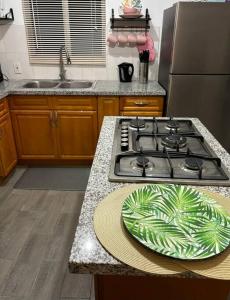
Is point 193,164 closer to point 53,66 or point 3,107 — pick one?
point 3,107

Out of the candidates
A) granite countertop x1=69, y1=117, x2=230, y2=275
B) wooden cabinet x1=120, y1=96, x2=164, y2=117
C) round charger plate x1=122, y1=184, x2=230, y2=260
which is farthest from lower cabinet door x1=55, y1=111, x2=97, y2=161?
round charger plate x1=122, y1=184, x2=230, y2=260

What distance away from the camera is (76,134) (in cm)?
256

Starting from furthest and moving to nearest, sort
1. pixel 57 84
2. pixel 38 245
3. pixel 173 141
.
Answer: pixel 57 84
pixel 38 245
pixel 173 141

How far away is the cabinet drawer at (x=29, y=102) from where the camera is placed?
2379mm

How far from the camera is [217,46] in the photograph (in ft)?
6.77

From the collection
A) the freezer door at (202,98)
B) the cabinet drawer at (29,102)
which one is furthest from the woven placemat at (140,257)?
the cabinet drawer at (29,102)

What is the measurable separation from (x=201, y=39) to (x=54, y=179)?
6.32 ft

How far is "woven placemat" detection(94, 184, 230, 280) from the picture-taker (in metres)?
0.52

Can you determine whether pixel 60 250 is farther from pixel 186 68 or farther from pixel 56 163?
pixel 186 68

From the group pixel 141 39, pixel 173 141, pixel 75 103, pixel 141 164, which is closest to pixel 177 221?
pixel 141 164

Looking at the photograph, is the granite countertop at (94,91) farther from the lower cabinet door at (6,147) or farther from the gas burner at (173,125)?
the gas burner at (173,125)

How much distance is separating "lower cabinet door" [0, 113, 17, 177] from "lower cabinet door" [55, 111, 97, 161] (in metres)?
0.49

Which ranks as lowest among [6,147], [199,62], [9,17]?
[6,147]

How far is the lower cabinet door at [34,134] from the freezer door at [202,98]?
125cm
